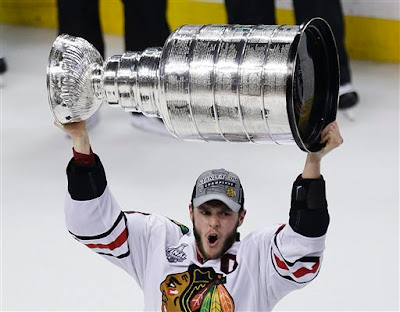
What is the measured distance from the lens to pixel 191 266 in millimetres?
2326

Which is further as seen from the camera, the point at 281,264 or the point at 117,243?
the point at 117,243

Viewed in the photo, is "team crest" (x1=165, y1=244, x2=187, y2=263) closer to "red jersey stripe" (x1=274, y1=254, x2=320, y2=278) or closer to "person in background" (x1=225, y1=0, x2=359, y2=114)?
"red jersey stripe" (x1=274, y1=254, x2=320, y2=278)

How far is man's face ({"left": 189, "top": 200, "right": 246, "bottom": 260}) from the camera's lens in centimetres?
227

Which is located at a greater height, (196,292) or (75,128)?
(75,128)

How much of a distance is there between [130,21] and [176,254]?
1765 millimetres

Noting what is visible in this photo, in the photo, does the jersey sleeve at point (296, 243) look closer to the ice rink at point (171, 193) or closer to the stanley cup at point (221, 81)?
the stanley cup at point (221, 81)

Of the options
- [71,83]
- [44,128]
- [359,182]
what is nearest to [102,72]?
[71,83]

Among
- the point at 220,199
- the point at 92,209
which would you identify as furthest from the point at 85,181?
the point at 220,199

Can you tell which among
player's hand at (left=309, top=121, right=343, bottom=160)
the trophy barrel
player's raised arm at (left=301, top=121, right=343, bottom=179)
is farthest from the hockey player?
the trophy barrel

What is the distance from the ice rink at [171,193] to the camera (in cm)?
311

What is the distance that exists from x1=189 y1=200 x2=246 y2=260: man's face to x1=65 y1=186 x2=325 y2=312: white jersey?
0.10 ft

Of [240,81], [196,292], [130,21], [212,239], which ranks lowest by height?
[196,292]

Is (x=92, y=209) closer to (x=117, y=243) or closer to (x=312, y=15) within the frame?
(x=117, y=243)

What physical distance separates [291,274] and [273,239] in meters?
0.09
